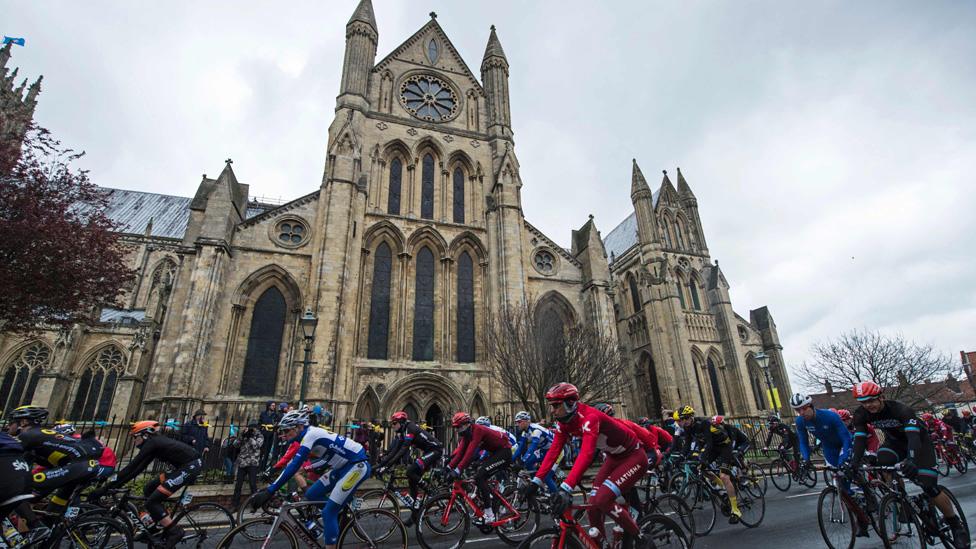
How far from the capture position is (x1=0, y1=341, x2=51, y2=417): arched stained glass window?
20.8m

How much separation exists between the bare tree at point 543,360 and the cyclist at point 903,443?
36.5 feet

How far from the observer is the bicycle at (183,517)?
4950 millimetres

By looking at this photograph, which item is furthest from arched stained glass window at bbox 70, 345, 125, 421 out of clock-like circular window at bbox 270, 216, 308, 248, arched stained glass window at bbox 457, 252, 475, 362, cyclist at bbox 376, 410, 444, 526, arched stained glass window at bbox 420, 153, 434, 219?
cyclist at bbox 376, 410, 444, 526

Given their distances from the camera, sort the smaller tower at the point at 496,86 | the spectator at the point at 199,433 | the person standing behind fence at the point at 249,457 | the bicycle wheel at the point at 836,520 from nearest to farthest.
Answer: the bicycle wheel at the point at 836,520, the person standing behind fence at the point at 249,457, the spectator at the point at 199,433, the smaller tower at the point at 496,86

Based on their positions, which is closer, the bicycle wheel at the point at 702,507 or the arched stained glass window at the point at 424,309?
the bicycle wheel at the point at 702,507

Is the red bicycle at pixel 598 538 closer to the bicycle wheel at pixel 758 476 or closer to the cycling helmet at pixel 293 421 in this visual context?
the cycling helmet at pixel 293 421

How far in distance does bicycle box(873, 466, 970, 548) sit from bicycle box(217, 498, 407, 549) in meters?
5.17

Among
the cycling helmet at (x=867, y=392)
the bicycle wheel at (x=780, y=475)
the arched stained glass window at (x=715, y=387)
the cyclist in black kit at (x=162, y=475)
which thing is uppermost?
the arched stained glass window at (x=715, y=387)

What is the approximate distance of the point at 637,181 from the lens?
108 ft

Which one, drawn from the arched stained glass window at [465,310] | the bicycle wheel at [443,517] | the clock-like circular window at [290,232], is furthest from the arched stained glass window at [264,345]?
the bicycle wheel at [443,517]

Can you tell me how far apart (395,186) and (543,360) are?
11426 mm

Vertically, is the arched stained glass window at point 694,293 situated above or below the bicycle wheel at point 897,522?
above

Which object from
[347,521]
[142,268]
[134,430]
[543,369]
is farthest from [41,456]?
[142,268]

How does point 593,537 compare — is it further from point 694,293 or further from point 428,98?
point 694,293
